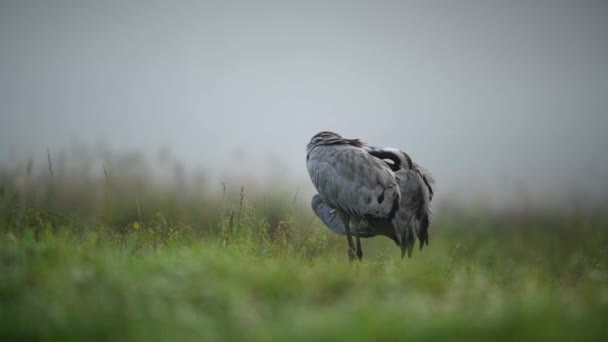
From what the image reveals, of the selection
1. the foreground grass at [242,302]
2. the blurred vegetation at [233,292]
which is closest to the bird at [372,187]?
the blurred vegetation at [233,292]

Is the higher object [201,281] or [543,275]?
[201,281]

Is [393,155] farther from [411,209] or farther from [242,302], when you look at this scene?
[242,302]

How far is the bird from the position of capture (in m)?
6.24

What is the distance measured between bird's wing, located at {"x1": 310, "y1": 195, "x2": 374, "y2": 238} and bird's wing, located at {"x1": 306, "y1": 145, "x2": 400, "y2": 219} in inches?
26.6

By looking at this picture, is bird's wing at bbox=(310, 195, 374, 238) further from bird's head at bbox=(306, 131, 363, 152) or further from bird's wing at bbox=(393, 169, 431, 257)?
bird's head at bbox=(306, 131, 363, 152)

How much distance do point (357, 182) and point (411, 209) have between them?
865 millimetres

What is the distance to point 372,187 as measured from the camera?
6191mm

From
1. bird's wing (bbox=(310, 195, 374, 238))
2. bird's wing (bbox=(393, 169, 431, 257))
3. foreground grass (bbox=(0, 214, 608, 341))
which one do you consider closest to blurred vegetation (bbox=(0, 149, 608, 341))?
foreground grass (bbox=(0, 214, 608, 341))

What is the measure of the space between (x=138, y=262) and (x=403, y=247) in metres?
3.69

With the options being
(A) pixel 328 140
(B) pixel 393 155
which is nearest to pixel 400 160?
(B) pixel 393 155

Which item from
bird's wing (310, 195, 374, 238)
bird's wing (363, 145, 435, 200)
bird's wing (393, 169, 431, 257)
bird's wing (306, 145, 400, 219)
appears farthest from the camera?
bird's wing (310, 195, 374, 238)

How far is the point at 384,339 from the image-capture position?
2.60m

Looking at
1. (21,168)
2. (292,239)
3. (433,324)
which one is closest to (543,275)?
(292,239)

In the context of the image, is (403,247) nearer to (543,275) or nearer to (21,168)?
(543,275)
